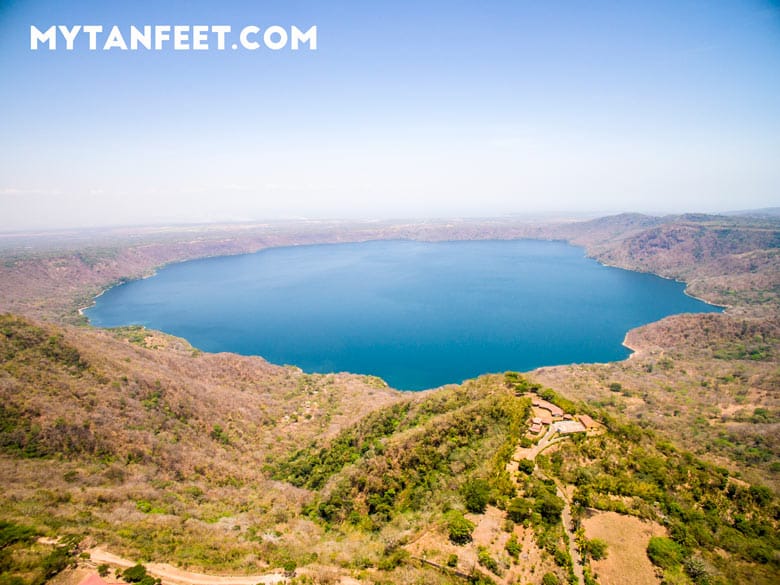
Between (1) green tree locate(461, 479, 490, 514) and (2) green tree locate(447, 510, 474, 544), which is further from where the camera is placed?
(1) green tree locate(461, 479, 490, 514)

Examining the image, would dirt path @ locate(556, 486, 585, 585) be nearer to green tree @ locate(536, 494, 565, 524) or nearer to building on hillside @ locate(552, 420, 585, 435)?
green tree @ locate(536, 494, 565, 524)

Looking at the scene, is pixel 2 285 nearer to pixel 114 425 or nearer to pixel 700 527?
pixel 114 425

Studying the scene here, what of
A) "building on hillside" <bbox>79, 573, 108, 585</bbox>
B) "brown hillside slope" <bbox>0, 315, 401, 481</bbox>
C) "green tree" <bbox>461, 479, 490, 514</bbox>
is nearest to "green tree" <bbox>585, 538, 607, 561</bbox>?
"green tree" <bbox>461, 479, 490, 514</bbox>

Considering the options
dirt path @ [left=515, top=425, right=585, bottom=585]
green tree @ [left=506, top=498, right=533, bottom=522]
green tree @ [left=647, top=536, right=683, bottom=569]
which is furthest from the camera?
green tree @ [left=506, top=498, right=533, bottom=522]

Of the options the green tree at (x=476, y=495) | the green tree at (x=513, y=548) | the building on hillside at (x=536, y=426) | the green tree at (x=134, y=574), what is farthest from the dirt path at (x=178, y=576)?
the building on hillside at (x=536, y=426)

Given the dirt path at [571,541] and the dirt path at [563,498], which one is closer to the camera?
the dirt path at [571,541]

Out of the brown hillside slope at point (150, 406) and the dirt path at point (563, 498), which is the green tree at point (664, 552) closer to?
the dirt path at point (563, 498)

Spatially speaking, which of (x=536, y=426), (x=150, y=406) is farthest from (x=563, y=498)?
(x=150, y=406)
